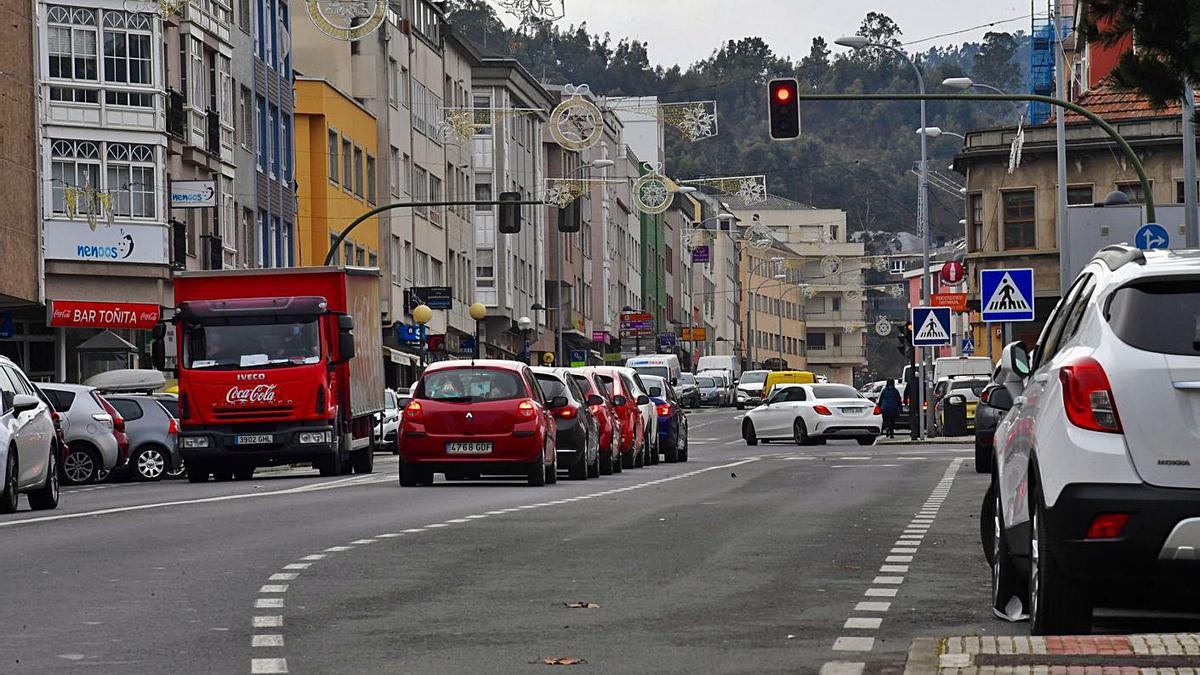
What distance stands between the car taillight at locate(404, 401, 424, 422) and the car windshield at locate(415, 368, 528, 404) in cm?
13

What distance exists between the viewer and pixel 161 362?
34281mm

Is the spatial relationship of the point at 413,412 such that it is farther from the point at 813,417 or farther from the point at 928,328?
the point at 813,417

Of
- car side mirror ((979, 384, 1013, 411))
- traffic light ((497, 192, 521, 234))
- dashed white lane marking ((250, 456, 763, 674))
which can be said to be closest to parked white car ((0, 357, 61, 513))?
dashed white lane marking ((250, 456, 763, 674))

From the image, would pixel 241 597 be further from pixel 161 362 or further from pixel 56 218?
pixel 56 218

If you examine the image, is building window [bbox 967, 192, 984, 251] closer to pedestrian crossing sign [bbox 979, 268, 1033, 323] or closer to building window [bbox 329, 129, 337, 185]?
building window [bbox 329, 129, 337, 185]

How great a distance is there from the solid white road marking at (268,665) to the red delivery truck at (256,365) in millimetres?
23462

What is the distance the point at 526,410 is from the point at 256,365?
5.71 meters

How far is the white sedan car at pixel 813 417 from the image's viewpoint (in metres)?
57.1

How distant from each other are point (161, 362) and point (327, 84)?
4058cm

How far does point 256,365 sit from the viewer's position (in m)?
33.7

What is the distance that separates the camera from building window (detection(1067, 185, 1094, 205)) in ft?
257

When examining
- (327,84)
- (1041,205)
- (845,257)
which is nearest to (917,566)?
(327,84)

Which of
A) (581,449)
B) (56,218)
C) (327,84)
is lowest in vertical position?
(581,449)

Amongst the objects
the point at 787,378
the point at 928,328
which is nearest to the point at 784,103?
the point at 928,328
